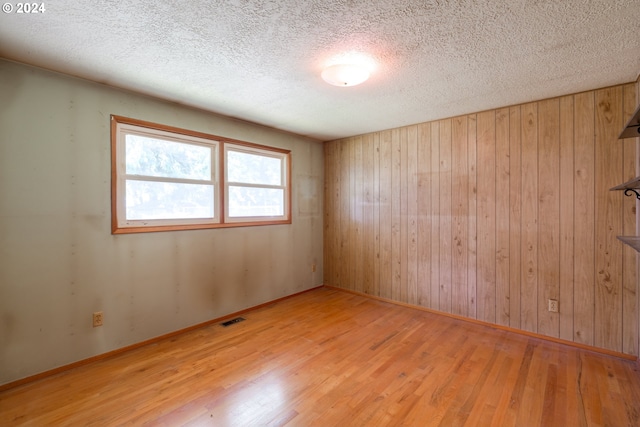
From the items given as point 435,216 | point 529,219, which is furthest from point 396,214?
point 529,219

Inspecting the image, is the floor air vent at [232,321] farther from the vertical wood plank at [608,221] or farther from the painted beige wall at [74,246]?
the vertical wood plank at [608,221]

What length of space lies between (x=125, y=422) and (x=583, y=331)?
147 inches

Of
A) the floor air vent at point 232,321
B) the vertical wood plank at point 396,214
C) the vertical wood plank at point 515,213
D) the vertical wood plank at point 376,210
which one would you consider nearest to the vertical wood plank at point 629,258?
the vertical wood plank at point 515,213

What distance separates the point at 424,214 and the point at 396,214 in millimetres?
387

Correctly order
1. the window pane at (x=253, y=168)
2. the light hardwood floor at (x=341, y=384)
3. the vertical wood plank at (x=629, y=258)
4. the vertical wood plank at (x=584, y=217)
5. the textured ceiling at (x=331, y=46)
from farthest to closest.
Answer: the window pane at (x=253, y=168), the vertical wood plank at (x=584, y=217), the vertical wood plank at (x=629, y=258), the light hardwood floor at (x=341, y=384), the textured ceiling at (x=331, y=46)

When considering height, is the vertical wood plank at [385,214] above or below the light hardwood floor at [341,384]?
above

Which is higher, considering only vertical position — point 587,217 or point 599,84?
point 599,84

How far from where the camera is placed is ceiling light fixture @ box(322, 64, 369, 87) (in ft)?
6.67

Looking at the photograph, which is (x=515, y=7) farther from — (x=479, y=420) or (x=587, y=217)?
(x=479, y=420)

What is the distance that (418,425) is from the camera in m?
1.67

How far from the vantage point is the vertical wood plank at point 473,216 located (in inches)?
125

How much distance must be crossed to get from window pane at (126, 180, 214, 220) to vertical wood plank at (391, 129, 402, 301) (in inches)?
93.2

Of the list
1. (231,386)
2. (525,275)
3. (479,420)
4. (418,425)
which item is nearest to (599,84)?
(525,275)

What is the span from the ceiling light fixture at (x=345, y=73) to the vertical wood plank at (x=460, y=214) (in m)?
1.70
